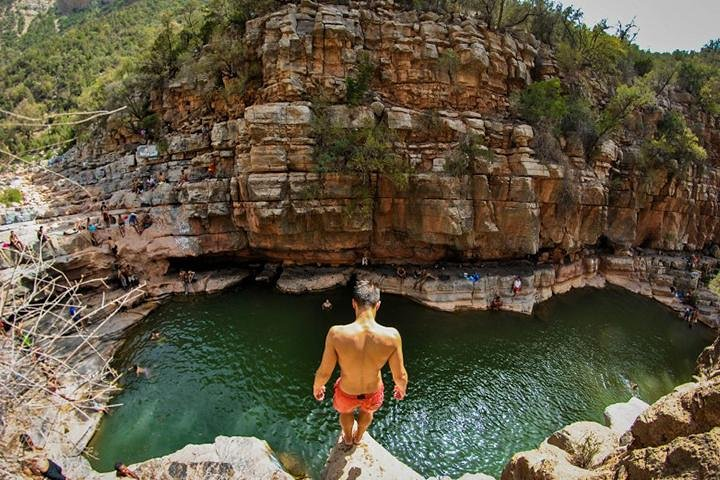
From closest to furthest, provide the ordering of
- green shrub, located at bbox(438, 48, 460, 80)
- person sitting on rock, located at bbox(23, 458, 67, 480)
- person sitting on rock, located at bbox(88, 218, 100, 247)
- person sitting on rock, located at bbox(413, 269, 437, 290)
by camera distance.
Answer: person sitting on rock, located at bbox(23, 458, 67, 480) → person sitting on rock, located at bbox(88, 218, 100, 247) → person sitting on rock, located at bbox(413, 269, 437, 290) → green shrub, located at bbox(438, 48, 460, 80)

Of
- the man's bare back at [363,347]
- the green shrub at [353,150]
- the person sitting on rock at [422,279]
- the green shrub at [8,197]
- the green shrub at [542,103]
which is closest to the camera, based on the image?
the man's bare back at [363,347]

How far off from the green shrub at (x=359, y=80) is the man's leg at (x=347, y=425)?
13813 millimetres

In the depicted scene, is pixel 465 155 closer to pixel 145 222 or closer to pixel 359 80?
pixel 359 80

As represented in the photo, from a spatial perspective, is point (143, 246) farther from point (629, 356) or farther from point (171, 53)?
point (629, 356)

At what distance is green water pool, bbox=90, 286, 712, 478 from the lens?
8422mm

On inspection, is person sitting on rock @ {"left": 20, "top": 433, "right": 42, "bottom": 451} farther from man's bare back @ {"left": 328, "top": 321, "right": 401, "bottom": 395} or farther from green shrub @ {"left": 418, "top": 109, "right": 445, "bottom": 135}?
green shrub @ {"left": 418, "top": 109, "right": 445, "bottom": 135}

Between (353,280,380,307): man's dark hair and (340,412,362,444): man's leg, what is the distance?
167 centimetres

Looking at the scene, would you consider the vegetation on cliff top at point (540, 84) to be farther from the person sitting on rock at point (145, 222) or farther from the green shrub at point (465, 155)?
the person sitting on rock at point (145, 222)

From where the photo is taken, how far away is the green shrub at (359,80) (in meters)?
15.0

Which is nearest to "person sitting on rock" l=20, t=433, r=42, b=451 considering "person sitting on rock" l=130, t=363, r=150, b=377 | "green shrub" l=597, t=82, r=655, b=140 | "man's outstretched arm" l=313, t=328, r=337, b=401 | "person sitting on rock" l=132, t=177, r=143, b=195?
"man's outstretched arm" l=313, t=328, r=337, b=401

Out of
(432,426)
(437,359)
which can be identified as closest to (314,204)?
(437,359)

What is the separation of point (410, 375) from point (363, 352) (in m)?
7.74

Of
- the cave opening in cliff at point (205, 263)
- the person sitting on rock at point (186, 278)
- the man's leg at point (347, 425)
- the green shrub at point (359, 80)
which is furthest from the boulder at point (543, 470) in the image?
the cave opening in cliff at point (205, 263)

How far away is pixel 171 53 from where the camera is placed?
64.8 feet
